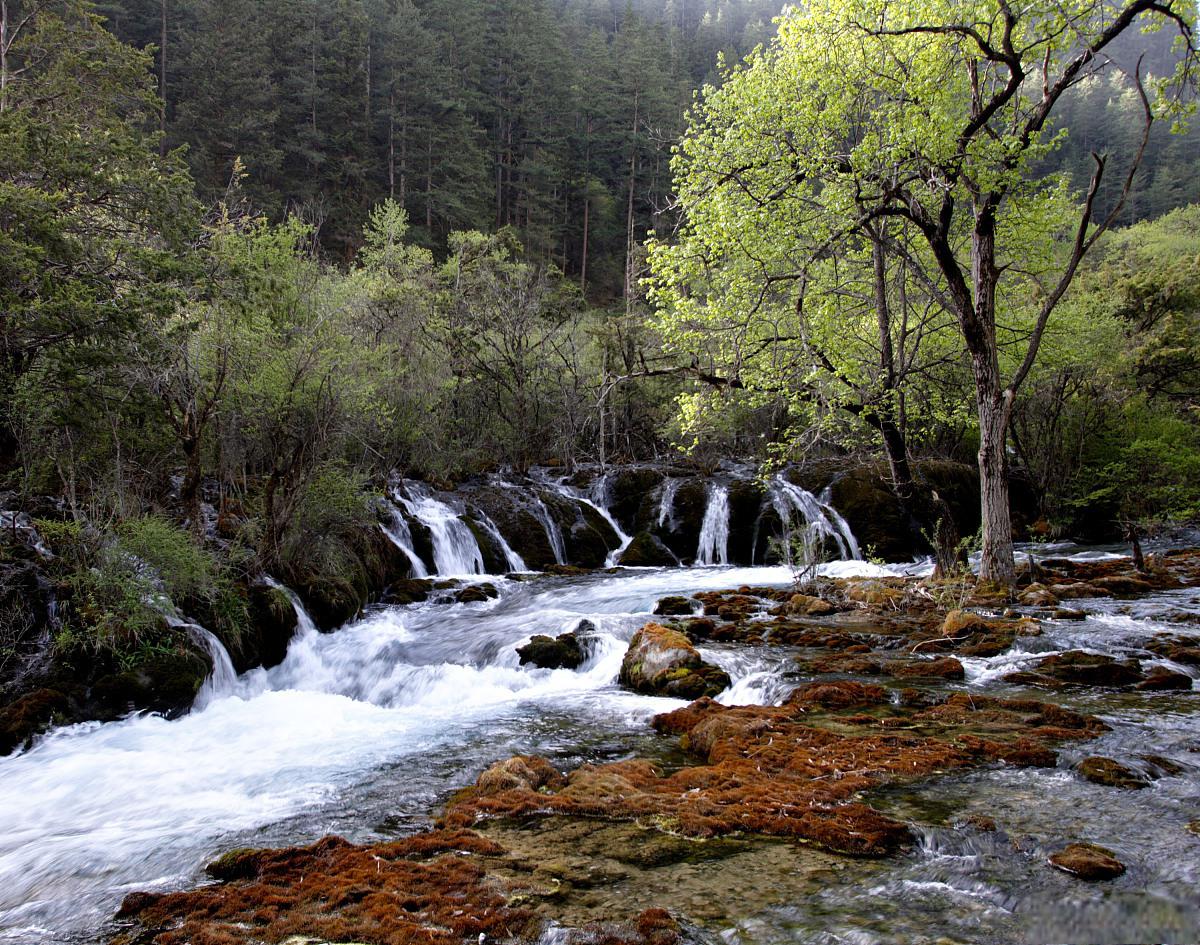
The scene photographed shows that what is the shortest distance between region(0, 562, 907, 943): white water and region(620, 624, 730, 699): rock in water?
29 centimetres

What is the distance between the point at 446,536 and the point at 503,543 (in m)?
1.75

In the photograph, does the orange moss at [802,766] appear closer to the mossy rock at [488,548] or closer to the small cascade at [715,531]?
the mossy rock at [488,548]

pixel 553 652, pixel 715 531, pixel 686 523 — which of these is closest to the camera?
pixel 553 652

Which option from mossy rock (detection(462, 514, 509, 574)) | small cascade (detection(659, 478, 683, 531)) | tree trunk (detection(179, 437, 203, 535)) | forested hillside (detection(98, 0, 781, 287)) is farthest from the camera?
forested hillside (detection(98, 0, 781, 287))

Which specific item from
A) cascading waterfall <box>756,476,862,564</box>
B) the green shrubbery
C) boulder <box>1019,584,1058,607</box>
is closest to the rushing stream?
boulder <box>1019,584,1058,607</box>

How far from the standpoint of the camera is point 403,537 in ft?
60.5

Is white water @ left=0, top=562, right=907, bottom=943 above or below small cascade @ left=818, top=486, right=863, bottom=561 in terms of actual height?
below

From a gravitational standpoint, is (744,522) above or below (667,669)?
above

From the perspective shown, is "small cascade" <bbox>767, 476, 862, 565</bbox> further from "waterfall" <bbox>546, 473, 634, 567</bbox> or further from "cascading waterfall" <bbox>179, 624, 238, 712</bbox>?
"cascading waterfall" <bbox>179, 624, 238, 712</bbox>

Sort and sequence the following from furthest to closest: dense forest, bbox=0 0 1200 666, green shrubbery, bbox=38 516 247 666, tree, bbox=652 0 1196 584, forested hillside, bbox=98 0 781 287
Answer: forested hillside, bbox=98 0 781 287 → dense forest, bbox=0 0 1200 666 → tree, bbox=652 0 1196 584 → green shrubbery, bbox=38 516 247 666

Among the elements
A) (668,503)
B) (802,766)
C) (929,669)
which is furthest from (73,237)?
(668,503)

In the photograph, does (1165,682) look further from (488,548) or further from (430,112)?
(430,112)

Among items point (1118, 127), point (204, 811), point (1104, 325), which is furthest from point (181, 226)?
point (1118, 127)

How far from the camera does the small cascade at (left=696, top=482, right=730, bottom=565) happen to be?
22.3 metres
